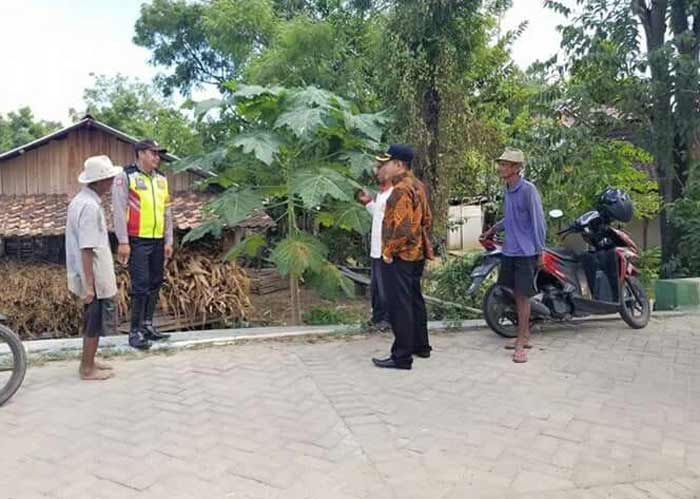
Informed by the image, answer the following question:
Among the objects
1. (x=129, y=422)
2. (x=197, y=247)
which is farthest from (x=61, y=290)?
(x=129, y=422)

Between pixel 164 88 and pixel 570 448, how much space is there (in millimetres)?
18848

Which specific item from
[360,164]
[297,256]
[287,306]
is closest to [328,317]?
[297,256]

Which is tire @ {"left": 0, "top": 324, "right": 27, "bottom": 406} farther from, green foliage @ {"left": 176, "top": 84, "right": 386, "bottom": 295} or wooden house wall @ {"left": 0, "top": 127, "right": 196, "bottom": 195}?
wooden house wall @ {"left": 0, "top": 127, "right": 196, "bottom": 195}

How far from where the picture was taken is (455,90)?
336 inches

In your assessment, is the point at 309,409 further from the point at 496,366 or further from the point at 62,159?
the point at 62,159

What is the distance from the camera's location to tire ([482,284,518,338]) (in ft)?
19.6

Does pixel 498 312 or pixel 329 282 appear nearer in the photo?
pixel 498 312

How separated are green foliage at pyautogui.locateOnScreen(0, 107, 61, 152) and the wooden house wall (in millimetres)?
19586

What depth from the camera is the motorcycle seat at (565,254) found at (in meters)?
6.36

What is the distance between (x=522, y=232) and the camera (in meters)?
5.41

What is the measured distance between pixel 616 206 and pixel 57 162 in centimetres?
862

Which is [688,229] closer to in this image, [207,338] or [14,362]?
[207,338]

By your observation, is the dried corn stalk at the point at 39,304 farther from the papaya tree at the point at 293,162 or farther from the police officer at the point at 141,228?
the police officer at the point at 141,228

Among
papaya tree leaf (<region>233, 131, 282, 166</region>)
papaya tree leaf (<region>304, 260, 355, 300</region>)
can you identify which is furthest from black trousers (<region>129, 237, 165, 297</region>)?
papaya tree leaf (<region>304, 260, 355, 300</region>)
